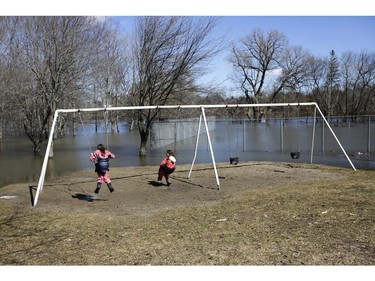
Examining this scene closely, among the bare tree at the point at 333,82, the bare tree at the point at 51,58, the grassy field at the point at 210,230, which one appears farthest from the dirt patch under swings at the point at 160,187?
the bare tree at the point at 333,82

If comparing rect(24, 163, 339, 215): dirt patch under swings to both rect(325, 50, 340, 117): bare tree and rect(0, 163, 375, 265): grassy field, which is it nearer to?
rect(0, 163, 375, 265): grassy field

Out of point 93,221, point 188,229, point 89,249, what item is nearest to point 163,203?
point 93,221

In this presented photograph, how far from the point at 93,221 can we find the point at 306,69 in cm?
6643

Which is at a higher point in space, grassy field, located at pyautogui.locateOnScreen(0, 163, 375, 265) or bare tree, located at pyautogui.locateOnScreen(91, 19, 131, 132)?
bare tree, located at pyautogui.locateOnScreen(91, 19, 131, 132)

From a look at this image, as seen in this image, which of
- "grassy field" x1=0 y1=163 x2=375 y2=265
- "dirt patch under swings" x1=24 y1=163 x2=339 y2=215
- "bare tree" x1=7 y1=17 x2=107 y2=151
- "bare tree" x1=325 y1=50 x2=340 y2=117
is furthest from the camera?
"bare tree" x1=325 y1=50 x2=340 y2=117

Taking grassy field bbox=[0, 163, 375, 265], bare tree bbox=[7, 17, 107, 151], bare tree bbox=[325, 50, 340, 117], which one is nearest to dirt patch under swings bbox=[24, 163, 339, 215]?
grassy field bbox=[0, 163, 375, 265]

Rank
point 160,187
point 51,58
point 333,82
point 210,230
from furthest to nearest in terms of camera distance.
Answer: point 333,82, point 51,58, point 160,187, point 210,230

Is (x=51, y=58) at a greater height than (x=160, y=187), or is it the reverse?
(x=51, y=58)

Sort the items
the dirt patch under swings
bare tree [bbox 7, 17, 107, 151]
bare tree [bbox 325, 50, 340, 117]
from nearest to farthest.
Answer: the dirt patch under swings → bare tree [bbox 7, 17, 107, 151] → bare tree [bbox 325, 50, 340, 117]

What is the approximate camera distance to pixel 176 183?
11844 mm

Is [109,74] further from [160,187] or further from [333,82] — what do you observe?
[333,82]

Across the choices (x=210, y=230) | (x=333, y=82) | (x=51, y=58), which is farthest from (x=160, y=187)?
(x=333, y=82)

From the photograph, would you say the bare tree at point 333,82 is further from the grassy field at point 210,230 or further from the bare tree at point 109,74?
the grassy field at point 210,230

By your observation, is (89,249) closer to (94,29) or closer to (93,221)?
(93,221)
